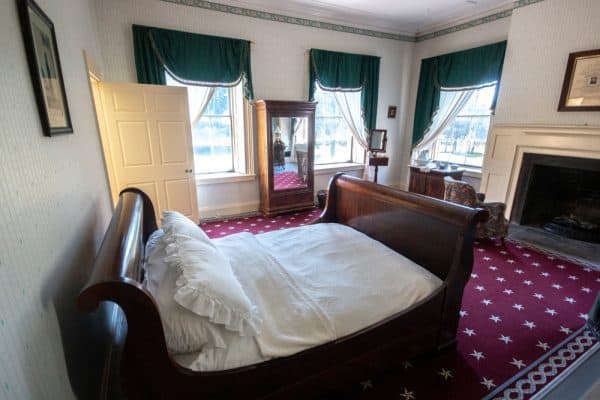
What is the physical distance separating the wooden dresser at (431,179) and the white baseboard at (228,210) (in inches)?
108

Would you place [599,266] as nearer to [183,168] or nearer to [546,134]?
[546,134]

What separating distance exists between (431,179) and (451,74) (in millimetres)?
1756

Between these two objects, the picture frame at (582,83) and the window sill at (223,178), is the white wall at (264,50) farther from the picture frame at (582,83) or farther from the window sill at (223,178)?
the picture frame at (582,83)

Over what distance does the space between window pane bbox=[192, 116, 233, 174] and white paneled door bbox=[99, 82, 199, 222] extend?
58cm

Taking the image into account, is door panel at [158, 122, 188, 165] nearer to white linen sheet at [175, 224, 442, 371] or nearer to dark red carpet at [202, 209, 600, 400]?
white linen sheet at [175, 224, 442, 371]

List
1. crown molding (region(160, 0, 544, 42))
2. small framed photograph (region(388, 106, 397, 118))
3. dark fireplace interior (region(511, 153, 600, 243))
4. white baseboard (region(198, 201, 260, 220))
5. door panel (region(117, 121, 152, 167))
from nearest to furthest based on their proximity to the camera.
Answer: door panel (region(117, 121, 152, 167)) → dark fireplace interior (region(511, 153, 600, 243)) → crown molding (region(160, 0, 544, 42)) → white baseboard (region(198, 201, 260, 220)) → small framed photograph (region(388, 106, 397, 118))

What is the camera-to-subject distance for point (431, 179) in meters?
4.63

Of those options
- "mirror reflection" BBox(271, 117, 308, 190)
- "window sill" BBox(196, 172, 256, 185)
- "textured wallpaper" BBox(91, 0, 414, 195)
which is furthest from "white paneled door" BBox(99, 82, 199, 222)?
"mirror reflection" BBox(271, 117, 308, 190)

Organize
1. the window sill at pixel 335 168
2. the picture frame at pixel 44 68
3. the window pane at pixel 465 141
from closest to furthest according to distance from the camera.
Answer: the picture frame at pixel 44 68, the window pane at pixel 465 141, the window sill at pixel 335 168

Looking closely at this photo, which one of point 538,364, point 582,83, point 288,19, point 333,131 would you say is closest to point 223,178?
point 333,131

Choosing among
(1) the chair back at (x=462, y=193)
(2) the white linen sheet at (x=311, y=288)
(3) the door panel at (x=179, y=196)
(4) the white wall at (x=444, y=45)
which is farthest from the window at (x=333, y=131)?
(2) the white linen sheet at (x=311, y=288)

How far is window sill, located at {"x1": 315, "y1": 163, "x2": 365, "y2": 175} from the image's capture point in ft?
16.7

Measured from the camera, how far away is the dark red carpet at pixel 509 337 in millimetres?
1605

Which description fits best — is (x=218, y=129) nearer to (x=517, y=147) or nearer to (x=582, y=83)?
(x=517, y=147)
